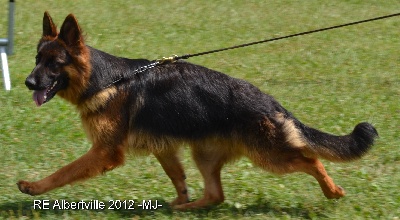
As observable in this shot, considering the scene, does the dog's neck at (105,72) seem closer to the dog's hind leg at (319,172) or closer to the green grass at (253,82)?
the green grass at (253,82)

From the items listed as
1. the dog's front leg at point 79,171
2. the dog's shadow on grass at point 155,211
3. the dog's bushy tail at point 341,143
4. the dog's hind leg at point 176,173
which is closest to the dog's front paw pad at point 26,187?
the dog's front leg at point 79,171

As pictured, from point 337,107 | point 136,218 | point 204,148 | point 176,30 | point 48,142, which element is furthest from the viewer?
point 176,30

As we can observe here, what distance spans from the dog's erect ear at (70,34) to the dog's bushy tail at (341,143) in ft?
6.31

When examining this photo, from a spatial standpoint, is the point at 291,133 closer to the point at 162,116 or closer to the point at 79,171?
the point at 162,116

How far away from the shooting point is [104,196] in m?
6.41

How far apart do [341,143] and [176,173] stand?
147 centimetres

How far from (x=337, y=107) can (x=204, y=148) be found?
3.74 m

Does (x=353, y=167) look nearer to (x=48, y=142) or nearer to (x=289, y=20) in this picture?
(x=48, y=142)

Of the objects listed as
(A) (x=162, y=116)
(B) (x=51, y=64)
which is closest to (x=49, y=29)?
(B) (x=51, y=64)

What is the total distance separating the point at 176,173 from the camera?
645 centimetres

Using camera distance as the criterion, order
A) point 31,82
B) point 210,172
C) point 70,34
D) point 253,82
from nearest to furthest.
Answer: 1. point 31,82
2. point 70,34
3. point 210,172
4. point 253,82

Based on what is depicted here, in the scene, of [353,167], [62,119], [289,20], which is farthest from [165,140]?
[289,20]

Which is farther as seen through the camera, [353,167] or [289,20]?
[289,20]

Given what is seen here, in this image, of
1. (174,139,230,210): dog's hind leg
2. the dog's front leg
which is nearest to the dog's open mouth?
the dog's front leg
